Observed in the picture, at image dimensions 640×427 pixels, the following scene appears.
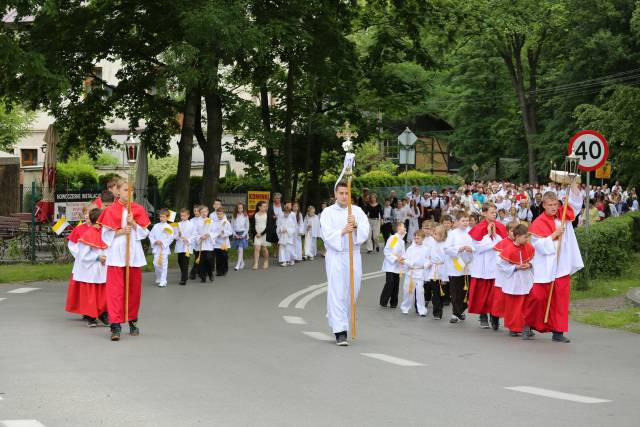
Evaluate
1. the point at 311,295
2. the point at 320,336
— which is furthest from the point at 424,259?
the point at 320,336

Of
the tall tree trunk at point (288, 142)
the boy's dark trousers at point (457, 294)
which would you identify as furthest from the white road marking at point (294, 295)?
the tall tree trunk at point (288, 142)

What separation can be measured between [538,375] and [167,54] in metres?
16.1

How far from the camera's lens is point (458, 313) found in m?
16.6

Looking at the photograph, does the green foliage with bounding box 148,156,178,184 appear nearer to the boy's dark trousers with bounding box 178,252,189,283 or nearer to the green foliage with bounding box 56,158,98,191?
the green foliage with bounding box 56,158,98,191

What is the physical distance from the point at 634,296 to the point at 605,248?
11.2 ft

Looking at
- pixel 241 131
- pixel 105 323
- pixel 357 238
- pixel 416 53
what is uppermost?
pixel 416 53

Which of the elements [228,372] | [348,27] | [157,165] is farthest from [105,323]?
[157,165]

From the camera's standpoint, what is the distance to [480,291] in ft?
52.6

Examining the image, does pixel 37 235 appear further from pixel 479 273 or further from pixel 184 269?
pixel 479 273

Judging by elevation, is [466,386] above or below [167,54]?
below

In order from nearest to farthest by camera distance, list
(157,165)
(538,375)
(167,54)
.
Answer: (538,375)
(167,54)
(157,165)

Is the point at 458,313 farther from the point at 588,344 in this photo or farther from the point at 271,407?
the point at 271,407

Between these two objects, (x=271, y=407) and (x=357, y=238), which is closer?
(x=271, y=407)

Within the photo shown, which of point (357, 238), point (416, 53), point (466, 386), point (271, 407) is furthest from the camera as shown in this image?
point (416, 53)
